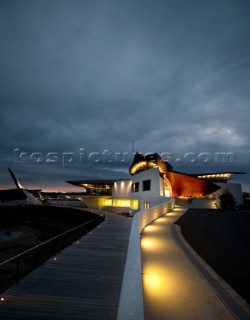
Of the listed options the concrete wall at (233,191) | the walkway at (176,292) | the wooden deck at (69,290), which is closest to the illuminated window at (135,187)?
the concrete wall at (233,191)

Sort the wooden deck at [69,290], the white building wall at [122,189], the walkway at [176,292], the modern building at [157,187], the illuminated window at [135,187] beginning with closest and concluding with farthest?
1. the walkway at [176,292]
2. the wooden deck at [69,290]
3. the modern building at [157,187]
4. the illuminated window at [135,187]
5. the white building wall at [122,189]

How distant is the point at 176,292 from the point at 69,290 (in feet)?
8.66

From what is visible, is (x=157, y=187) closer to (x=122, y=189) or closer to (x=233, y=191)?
(x=122, y=189)

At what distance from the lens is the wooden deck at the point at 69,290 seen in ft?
15.0

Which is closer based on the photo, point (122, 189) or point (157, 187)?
point (157, 187)

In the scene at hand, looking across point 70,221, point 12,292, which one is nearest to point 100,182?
point 70,221

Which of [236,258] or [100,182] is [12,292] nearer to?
[236,258]

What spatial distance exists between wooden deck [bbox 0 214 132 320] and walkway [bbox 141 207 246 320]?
88cm

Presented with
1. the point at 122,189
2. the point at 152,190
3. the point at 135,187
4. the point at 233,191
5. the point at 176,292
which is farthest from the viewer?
the point at 122,189

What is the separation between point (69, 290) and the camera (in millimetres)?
5559

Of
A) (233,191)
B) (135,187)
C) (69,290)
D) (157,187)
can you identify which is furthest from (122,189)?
(69,290)

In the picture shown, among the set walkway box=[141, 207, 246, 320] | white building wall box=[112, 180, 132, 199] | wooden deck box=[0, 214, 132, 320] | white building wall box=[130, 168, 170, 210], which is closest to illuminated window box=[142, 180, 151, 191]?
white building wall box=[130, 168, 170, 210]

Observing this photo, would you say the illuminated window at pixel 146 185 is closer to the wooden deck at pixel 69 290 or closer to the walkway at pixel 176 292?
the wooden deck at pixel 69 290

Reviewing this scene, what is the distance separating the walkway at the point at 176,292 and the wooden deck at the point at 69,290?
0.88 metres
